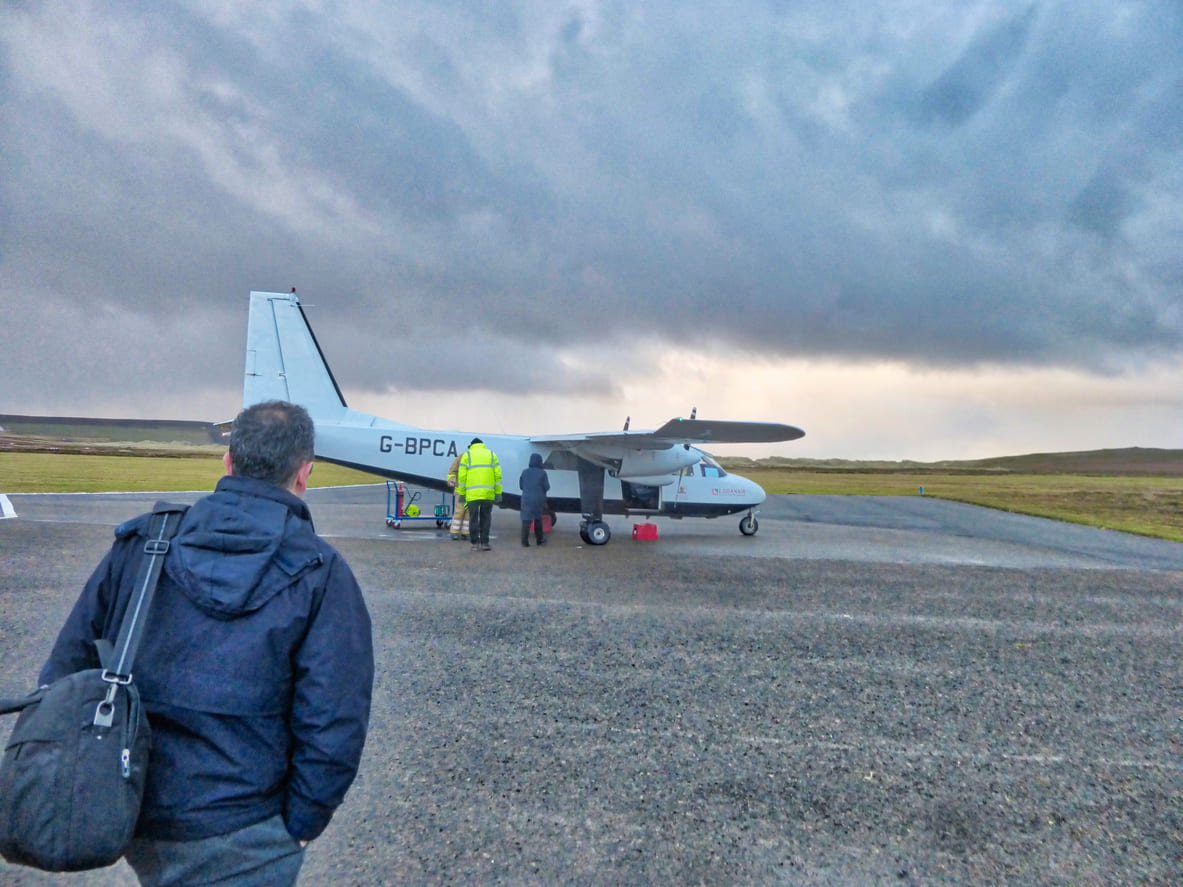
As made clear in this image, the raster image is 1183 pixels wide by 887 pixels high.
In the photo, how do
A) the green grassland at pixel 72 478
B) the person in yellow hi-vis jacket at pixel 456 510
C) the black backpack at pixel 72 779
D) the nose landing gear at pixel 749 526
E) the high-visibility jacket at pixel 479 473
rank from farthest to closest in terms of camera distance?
the green grassland at pixel 72 478 → the nose landing gear at pixel 749 526 → the person in yellow hi-vis jacket at pixel 456 510 → the high-visibility jacket at pixel 479 473 → the black backpack at pixel 72 779

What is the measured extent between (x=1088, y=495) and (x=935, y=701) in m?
46.8

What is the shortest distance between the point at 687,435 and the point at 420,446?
224 inches

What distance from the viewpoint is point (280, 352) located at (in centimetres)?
1480

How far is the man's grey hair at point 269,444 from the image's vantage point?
219 centimetres

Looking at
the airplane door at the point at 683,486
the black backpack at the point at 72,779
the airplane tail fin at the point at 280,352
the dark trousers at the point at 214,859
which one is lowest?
the dark trousers at the point at 214,859

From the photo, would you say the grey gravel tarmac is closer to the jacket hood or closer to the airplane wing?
the jacket hood

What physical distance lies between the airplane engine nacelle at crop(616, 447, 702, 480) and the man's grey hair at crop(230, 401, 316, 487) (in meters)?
14.2

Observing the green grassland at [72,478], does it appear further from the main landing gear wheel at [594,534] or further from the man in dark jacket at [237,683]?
the man in dark jacket at [237,683]

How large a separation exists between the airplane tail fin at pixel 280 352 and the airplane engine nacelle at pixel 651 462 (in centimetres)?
678

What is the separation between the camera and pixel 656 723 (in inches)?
197

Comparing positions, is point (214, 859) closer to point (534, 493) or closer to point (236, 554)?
point (236, 554)

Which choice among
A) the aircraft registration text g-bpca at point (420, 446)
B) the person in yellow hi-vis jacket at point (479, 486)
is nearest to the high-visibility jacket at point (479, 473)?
the person in yellow hi-vis jacket at point (479, 486)

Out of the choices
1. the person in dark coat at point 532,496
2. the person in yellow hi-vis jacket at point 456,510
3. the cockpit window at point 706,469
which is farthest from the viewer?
the cockpit window at point 706,469

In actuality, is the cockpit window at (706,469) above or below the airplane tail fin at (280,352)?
below
